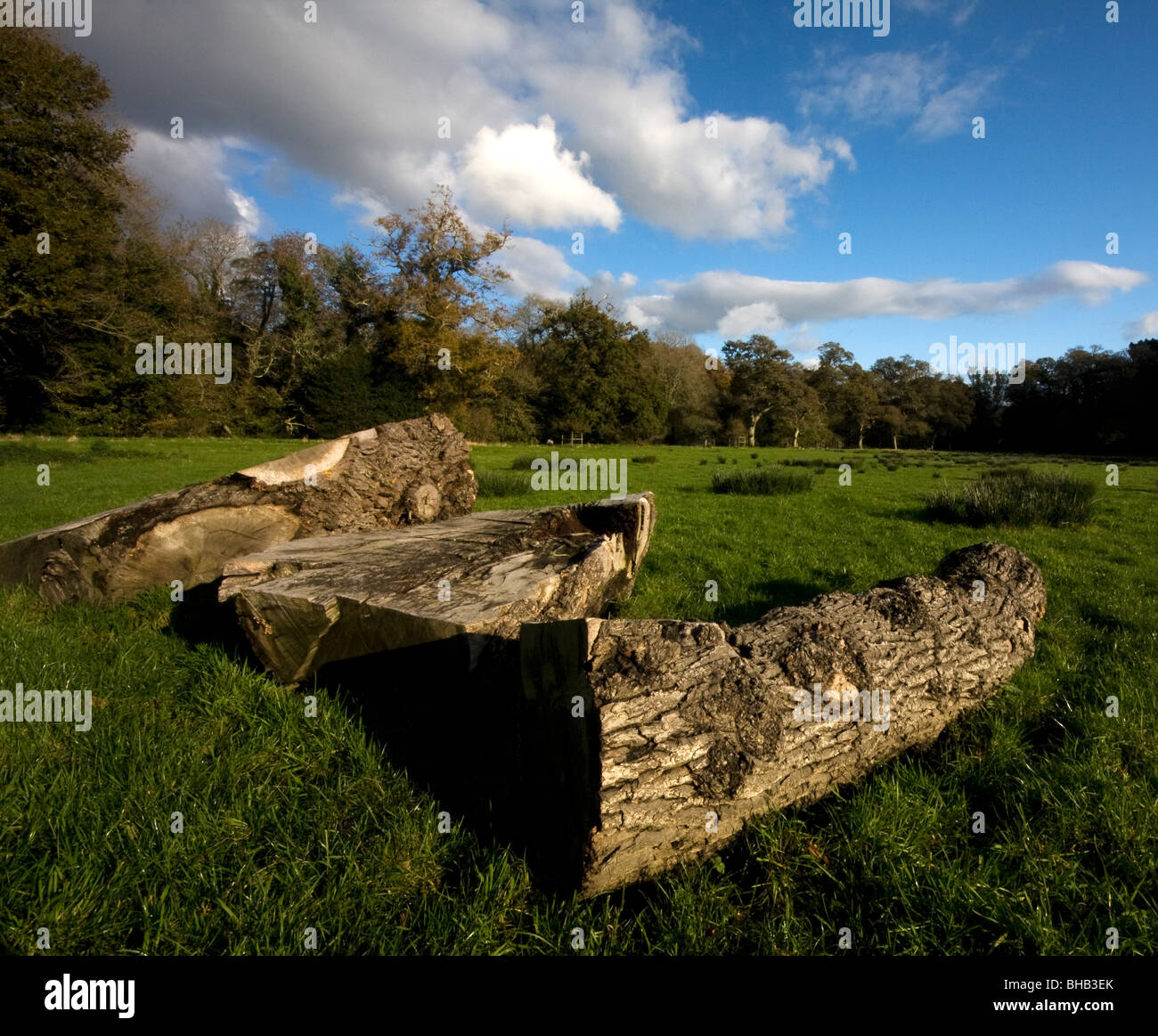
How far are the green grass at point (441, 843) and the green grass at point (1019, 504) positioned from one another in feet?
23.5

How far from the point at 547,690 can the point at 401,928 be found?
3.07ft

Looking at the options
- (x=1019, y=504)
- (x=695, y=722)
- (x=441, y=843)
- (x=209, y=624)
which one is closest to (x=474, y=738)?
(x=441, y=843)

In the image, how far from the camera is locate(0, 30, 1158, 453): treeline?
25.0 meters

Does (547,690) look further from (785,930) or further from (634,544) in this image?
(634,544)

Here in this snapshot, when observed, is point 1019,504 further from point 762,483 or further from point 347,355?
point 347,355

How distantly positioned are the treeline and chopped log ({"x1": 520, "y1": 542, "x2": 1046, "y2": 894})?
2694cm

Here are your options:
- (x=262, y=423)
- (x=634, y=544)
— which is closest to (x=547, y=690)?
(x=634, y=544)

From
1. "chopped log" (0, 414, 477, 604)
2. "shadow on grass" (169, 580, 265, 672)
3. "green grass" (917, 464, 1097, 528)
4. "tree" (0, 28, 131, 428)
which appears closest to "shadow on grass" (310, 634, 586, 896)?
"shadow on grass" (169, 580, 265, 672)

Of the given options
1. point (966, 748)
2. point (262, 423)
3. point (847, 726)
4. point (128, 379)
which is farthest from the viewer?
point (262, 423)

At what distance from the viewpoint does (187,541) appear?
16.6 ft

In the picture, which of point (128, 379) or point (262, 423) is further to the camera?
point (262, 423)

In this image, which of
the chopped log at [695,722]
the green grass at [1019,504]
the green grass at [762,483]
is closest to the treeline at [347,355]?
the green grass at [762,483]

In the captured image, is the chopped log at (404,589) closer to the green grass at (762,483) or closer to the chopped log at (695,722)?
the chopped log at (695,722)

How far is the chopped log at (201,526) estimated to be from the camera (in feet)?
16.0
